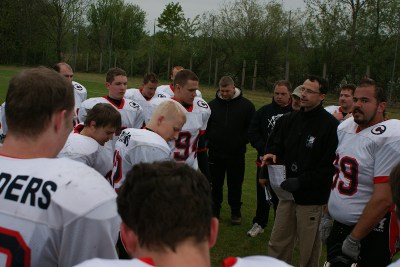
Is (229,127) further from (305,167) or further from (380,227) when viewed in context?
(380,227)

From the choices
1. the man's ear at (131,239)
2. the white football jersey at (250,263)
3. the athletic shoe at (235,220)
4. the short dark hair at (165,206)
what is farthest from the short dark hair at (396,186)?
the athletic shoe at (235,220)

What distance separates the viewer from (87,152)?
12.3 ft

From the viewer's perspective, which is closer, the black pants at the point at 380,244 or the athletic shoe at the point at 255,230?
the black pants at the point at 380,244

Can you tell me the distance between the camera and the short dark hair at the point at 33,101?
6.06ft

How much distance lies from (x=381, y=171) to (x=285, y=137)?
1274mm

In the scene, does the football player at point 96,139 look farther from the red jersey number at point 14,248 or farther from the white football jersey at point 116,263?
the white football jersey at point 116,263

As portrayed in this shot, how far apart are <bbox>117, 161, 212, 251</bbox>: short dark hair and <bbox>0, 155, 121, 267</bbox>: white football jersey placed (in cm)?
24

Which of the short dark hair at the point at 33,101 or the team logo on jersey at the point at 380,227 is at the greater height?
the short dark hair at the point at 33,101

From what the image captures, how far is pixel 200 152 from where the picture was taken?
6.47m

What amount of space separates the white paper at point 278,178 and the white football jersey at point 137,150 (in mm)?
1357

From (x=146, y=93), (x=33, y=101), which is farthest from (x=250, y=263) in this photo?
(x=146, y=93)

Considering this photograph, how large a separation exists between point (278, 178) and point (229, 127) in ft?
7.75

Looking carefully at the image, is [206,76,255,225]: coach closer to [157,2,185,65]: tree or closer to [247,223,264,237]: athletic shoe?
[247,223,264,237]: athletic shoe

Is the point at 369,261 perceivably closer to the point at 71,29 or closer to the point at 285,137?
the point at 285,137
